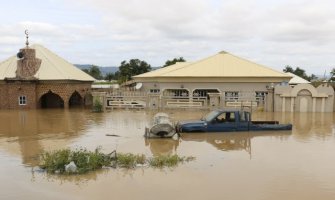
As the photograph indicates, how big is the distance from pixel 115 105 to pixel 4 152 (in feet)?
55.2

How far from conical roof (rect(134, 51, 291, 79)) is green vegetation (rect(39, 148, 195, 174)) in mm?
20739

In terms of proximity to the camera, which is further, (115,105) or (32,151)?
(115,105)

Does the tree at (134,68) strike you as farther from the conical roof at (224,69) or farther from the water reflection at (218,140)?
the water reflection at (218,140)

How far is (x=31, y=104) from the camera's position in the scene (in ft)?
103

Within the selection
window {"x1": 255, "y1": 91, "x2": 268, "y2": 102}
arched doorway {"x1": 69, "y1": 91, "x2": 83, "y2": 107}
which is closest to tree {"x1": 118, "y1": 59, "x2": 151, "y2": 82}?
arched doorway {"x1": 69, "y1": 91, "x2": 83, "y2": 107}

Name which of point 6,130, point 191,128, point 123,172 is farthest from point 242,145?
point 6,130

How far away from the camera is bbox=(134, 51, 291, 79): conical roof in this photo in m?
32.3

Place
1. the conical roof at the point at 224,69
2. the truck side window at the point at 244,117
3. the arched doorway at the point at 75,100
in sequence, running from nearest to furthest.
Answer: the truck side window at the point at 244,117 < the conical roof at the point at 224,69 < the arched doorway at the point at 75,100

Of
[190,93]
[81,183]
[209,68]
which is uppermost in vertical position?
[209,68]

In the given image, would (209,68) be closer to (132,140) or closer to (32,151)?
(132,140)

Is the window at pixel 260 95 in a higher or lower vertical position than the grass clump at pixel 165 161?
higher

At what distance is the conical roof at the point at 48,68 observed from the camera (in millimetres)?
31844

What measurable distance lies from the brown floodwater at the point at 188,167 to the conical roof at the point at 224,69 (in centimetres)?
1175

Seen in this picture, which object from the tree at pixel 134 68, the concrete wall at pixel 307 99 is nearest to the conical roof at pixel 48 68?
the concrete wall at pixel 307 99
